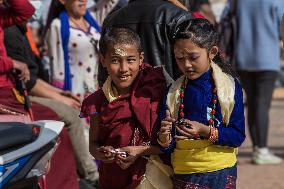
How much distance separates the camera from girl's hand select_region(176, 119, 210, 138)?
4.38 metres

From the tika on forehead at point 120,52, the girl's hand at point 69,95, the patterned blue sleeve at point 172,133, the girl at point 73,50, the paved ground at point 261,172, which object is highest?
the tika on forehead at point 120,52

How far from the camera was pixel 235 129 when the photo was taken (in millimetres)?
4488

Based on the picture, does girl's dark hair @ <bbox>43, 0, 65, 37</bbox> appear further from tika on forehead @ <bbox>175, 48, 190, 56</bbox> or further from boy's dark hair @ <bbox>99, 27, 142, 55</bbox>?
tika on forehead @ <bbox>175, 48, 190, 56</bbox>

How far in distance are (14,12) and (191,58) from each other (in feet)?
8.21

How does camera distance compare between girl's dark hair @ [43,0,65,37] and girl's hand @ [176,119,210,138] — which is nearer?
girl's hand @ [176,119,210,138]

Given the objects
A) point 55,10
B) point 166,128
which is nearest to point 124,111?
point 166,128

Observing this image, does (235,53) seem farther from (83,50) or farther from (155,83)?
(155,83)

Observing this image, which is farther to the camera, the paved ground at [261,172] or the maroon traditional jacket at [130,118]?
the paved ground at [261,172]

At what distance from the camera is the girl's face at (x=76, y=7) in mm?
7918

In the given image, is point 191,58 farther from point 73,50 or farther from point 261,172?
point 261,172

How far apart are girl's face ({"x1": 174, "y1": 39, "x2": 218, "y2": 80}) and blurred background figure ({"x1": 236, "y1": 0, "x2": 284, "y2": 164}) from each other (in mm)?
5578

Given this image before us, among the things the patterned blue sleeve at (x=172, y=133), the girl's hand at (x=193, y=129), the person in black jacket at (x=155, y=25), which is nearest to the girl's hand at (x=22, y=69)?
the person in black jacket at (x=155, y=25)

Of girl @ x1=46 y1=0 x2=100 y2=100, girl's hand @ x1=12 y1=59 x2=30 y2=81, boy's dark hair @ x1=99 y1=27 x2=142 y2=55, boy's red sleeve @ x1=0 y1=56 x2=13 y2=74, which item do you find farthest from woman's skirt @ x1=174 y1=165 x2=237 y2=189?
girl @ x1=46 y1=0 x2=100 y2=100

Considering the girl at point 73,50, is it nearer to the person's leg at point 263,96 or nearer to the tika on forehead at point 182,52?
the person's leg at point 263,96
